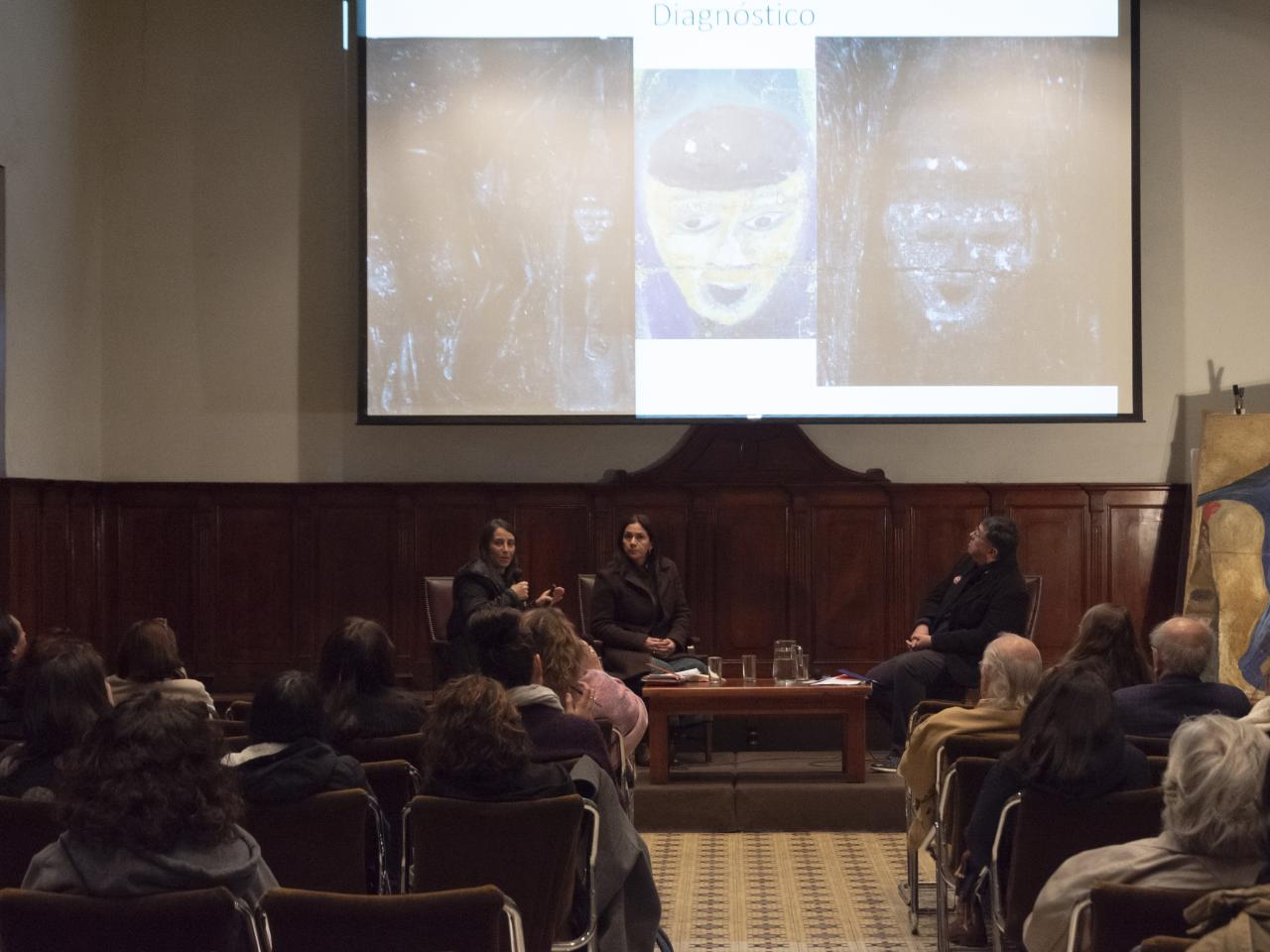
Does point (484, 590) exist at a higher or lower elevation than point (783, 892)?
higher

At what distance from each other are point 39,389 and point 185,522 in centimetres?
122

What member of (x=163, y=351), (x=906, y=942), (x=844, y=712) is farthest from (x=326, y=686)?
(x=163, y=351)

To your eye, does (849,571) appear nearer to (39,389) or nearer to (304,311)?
(304,311)

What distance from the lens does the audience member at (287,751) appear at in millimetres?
3291

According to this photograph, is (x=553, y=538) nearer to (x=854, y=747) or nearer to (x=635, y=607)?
(x=635, y=607)

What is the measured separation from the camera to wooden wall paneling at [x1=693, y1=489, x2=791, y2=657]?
351 inches

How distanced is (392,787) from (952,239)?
5997 mm

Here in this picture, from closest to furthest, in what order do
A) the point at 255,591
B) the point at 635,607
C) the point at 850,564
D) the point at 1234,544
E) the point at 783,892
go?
the point at 783,892
the point at 635,607
the point at 1234,544
the point at 850,564
the point at 255,591

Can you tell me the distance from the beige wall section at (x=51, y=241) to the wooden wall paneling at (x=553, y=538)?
110 inches

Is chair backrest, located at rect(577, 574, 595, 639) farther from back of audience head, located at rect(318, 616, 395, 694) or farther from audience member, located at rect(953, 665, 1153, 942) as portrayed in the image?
audience member, located at rect(953, 665, 1153, 942)

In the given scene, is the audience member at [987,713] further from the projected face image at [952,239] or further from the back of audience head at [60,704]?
the projected face image at [952,239]

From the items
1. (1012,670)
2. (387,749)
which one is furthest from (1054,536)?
(387,749)

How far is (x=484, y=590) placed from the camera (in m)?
7.36

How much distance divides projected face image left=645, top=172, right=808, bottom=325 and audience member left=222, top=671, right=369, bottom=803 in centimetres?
567
